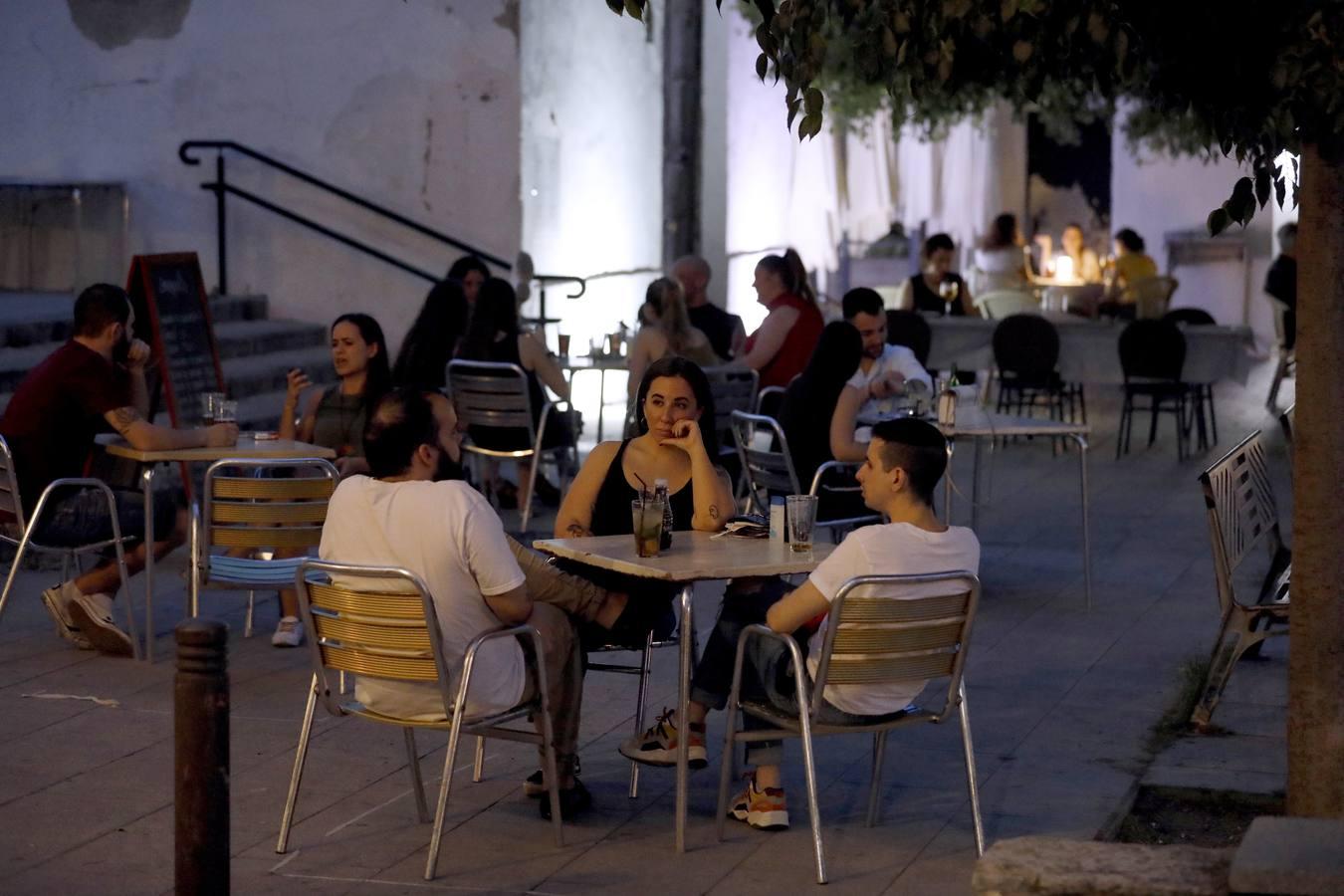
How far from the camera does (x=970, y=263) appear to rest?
2344 centimetres

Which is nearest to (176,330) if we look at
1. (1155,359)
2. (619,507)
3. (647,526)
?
(619,507)

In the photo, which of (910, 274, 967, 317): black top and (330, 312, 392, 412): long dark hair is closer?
(330, 312, 392, 412): long dark hair

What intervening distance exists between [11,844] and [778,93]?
1510 centimetres

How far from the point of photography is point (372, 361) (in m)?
7.27

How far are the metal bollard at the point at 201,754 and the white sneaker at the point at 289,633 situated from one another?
10.5 feet

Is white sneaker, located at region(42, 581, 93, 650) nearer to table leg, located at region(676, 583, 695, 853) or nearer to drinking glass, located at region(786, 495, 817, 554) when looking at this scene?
table leg, located at region(676, 583, 695, 853)

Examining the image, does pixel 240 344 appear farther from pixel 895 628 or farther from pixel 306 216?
pixel 895 628

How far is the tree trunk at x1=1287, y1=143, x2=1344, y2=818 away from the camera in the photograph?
430 centimetres

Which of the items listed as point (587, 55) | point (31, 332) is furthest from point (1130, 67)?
point (587, 55)

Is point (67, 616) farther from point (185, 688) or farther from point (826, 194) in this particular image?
point (826, 194)

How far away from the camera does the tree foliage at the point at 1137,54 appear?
3902 mm

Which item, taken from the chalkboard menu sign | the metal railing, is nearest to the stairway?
the metal railing

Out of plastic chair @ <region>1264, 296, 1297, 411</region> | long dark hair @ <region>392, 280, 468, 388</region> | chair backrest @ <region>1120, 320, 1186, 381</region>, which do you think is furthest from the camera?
plastic chair @ <region>1264, 296, 1297, 411</region>

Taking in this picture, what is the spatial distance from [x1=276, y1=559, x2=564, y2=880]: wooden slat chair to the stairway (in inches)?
231
